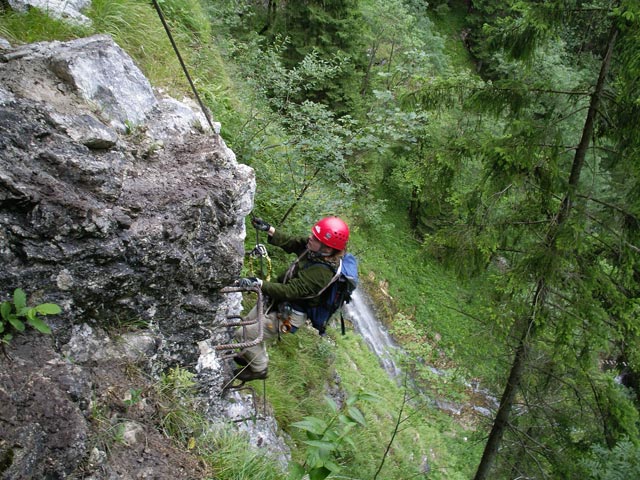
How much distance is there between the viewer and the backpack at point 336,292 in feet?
14.2

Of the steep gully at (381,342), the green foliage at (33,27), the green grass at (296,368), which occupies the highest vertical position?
the green foliage at (33,27)

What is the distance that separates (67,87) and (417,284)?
16885 millimetres

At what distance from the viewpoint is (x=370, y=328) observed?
49.3ft

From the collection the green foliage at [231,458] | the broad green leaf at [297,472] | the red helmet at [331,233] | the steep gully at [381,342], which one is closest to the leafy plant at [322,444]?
the broad green leaf at [297,472]

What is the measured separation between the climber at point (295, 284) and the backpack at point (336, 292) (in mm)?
63

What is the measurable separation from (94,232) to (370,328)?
41.4ft

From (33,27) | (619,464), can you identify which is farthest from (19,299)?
(619,464)

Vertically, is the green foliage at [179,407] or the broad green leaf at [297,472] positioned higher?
the broad green leaf at [297,472]

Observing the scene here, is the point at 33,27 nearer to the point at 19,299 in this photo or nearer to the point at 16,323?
the point at 19,299

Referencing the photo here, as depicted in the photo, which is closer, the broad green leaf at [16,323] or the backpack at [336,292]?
the broad green leaf at [16,323]

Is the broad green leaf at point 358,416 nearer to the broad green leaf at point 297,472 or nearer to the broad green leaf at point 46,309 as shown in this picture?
the broad green leaf at point 297,472

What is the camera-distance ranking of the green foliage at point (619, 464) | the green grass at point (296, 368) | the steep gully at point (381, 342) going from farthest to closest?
the steep gully at point (381, 342), the green foliage at point (619, 464), the green grass at point (296, 368)

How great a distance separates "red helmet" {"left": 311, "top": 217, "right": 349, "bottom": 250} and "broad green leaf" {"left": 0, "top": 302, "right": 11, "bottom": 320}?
2.51m

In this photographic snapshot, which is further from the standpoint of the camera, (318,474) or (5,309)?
(5,309)
